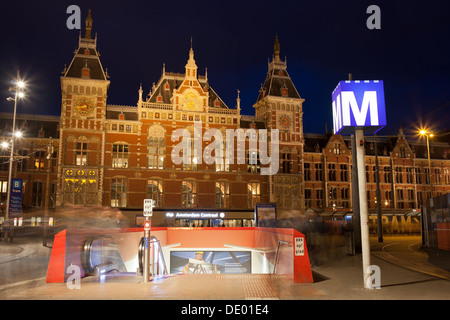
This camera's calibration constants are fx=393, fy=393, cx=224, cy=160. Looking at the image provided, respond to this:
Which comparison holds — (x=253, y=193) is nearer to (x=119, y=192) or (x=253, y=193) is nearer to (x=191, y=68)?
(x=119, y=192)

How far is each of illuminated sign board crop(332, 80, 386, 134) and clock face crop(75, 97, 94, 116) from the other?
99.1 feet

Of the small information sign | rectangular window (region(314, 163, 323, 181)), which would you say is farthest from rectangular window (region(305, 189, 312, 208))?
the small information sign

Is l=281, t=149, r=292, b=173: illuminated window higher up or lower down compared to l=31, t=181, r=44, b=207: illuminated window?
higher up

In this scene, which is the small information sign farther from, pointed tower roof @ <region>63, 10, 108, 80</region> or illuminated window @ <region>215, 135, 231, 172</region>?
pointed tower roof @ <region>63, 10, 108, 80</region>

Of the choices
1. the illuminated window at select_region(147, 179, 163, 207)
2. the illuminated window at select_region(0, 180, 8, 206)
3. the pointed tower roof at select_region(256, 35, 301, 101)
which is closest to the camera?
the illuminated window at select_region(147, 179, 163, 207)

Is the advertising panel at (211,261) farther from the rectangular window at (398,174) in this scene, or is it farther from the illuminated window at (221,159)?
the rectangular window at (398,174)

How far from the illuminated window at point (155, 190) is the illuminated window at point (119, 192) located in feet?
7.33

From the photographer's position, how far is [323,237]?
3045 cm

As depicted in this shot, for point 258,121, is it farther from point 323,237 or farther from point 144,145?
point 323,237

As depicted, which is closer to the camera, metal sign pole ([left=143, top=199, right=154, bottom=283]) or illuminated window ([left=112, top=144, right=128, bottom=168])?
metal sign pole ([left=143, top=199, right=154, bottom=283])

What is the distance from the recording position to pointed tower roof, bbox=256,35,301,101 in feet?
141

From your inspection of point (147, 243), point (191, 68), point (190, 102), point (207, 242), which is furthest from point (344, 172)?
point (147, 243)

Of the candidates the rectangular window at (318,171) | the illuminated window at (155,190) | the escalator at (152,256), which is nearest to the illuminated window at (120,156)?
the illuminated window at (155,190)
